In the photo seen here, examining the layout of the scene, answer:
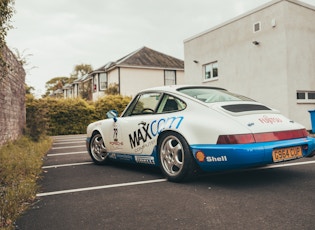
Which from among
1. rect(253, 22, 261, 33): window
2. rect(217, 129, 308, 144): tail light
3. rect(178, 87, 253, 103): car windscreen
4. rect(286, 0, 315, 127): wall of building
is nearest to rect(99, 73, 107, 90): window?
rect(253, 22, 261, 33): window

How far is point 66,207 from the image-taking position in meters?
3.45

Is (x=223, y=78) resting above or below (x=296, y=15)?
below

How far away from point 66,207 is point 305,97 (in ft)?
44.2

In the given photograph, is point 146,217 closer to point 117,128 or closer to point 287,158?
point 287,158

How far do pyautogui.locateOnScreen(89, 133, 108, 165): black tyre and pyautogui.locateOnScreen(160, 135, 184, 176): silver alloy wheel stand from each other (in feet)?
6.18

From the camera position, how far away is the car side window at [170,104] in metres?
4.70

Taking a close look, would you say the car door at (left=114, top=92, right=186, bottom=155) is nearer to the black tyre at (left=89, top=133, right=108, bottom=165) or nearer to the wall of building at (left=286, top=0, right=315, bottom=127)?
the black tyre at (left=89, top=133, right=108, bottom=165)

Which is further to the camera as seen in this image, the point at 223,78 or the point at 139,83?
the point at 139,83

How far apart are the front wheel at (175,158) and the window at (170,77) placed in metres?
28.9

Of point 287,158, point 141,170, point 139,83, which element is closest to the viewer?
point 287,158

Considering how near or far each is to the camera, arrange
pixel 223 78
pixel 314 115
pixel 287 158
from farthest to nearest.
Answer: pixel 223 78
pixel 314 115
pixel 287 158

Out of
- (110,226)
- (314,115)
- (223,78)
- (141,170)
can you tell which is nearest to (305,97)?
(314,115)

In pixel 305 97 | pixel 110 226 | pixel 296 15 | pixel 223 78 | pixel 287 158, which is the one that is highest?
pixel 296 15

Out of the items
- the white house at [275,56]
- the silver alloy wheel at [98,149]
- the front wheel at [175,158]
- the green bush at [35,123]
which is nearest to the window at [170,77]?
the white house at [275,56]
